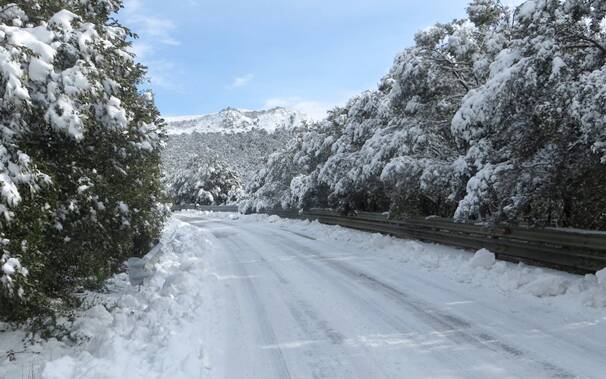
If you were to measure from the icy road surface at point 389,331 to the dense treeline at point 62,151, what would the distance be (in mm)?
2288

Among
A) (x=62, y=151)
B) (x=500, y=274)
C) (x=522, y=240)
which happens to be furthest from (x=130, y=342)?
(x=522, y=240)

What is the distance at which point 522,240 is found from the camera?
37.9 feet

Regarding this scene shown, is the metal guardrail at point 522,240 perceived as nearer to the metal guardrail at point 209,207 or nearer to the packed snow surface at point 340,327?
the packed snow surface at point 340,327

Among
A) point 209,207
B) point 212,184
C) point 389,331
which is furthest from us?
point 212,184

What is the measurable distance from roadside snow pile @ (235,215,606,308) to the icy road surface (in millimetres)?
376

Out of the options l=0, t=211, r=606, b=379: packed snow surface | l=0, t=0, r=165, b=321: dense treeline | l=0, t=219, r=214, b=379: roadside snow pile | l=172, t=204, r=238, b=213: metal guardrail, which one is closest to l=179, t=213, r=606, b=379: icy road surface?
l=0, t=211, r=606, b=379: packed snow surface

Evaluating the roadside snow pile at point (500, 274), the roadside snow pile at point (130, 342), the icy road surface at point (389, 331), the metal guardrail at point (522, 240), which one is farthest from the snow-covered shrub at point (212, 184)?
the roadside snow pile at point (130, 342)

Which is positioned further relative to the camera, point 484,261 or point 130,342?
point 484,261

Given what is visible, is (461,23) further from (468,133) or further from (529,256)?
(529,256)

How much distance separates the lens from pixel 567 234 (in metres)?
9.95

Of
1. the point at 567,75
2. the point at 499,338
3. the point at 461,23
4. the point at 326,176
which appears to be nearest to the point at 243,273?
the point at 499,338

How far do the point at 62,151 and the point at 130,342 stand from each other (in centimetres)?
294

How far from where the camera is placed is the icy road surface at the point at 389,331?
5.41 metres

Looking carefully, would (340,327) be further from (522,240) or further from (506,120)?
(522,240)
